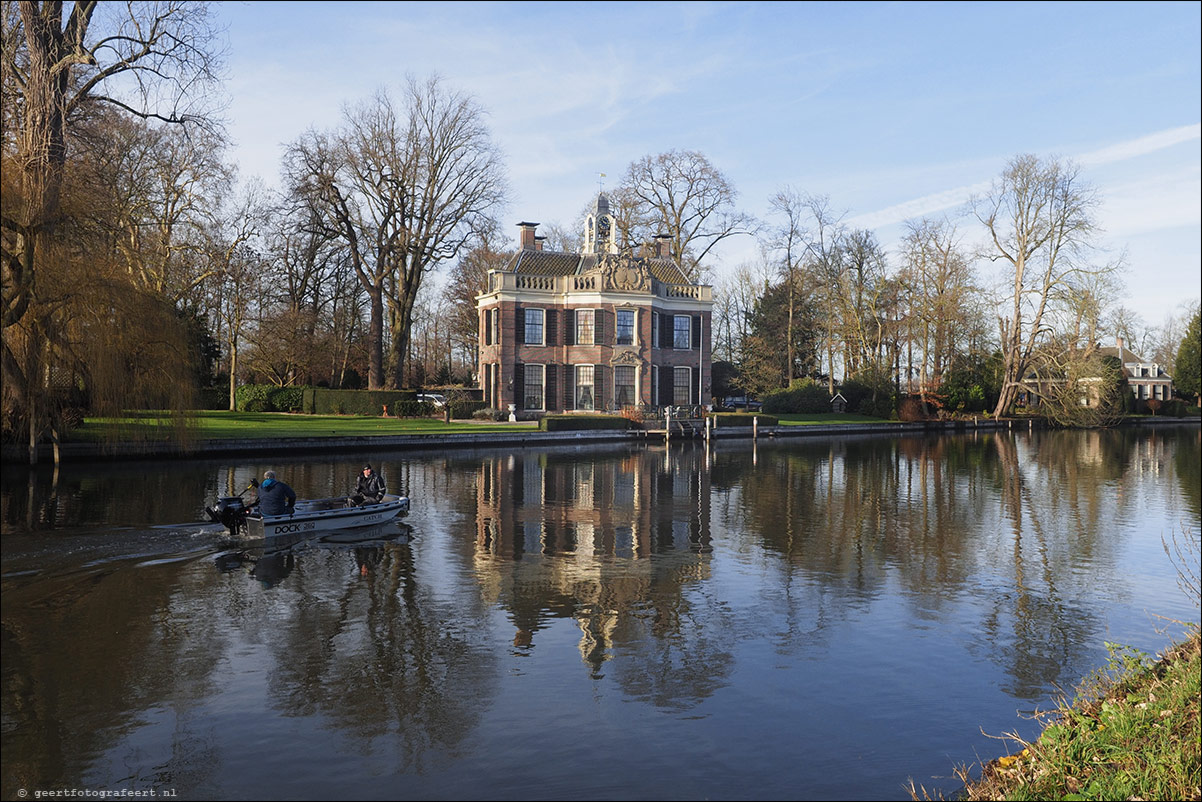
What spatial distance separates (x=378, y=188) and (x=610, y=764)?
46555 millimetres

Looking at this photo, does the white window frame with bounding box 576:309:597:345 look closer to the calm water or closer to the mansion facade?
the mansion facade

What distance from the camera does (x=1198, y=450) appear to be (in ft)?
146

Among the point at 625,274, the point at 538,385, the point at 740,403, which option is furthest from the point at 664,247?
the point at 740,403

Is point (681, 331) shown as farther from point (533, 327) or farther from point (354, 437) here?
point (354, 437)

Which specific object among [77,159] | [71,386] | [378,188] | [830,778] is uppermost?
[378,188]

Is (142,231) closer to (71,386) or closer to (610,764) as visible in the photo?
(71,386)

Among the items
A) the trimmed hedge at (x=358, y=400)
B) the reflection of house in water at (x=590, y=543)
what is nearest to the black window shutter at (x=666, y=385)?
the trimmed hedge at (x=358, y=400)

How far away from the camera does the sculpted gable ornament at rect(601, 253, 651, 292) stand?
51281mm

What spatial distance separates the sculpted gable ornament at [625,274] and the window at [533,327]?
4289 mm

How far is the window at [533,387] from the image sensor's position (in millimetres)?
51125

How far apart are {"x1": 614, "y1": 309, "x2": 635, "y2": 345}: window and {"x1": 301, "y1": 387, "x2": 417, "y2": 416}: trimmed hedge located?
40.5 feet

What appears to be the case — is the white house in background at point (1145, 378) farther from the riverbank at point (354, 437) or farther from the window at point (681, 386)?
the window at point (681, 386)

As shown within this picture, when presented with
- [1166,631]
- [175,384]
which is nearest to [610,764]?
[1166,631]

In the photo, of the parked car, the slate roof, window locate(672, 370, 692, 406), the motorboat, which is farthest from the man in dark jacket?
the parked car
